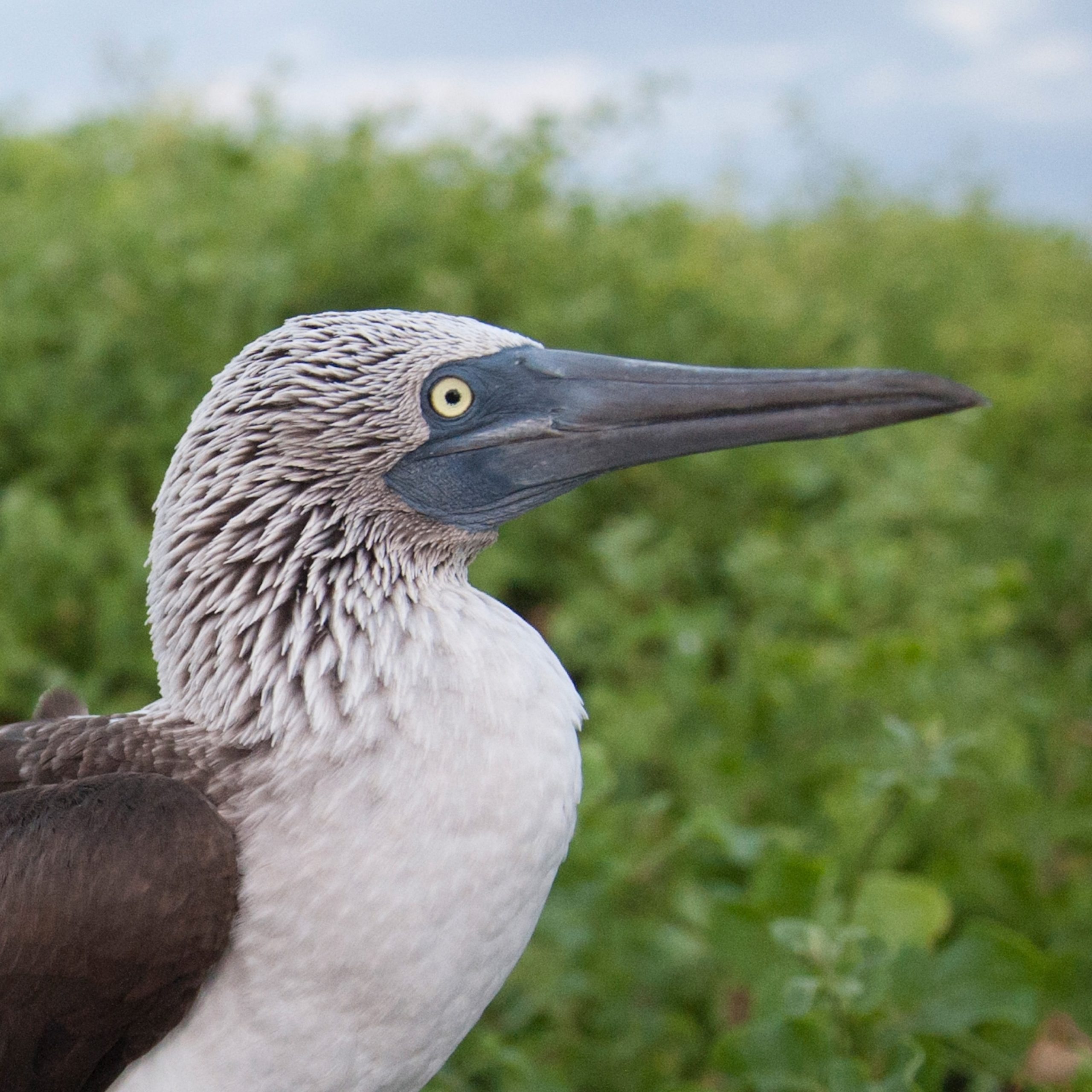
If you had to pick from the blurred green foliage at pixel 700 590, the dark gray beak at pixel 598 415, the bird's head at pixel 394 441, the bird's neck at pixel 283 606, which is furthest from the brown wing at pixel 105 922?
the blurred green foliage at pixel 700 590

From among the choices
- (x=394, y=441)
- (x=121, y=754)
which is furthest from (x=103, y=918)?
(x=394, y=441)

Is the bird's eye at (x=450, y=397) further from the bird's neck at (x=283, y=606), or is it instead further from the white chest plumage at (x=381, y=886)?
the white chest plumage at (x=381, y=886)

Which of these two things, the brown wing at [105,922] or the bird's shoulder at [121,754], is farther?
the bird's shoulder at [121,754]

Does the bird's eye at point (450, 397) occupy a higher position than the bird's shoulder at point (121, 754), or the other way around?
the bird's eye at point (450, 397)

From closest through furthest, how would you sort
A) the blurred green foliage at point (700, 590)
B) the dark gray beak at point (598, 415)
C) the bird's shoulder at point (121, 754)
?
the bird's shoulder at point (121, 754)
the dark gray beak at point (598, 415)
the blurred green foliage at point (700, 590)

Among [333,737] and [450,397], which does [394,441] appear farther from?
[333,737]

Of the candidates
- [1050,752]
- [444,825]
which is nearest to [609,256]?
[1050,752]

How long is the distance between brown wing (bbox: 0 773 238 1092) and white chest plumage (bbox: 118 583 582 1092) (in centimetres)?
5

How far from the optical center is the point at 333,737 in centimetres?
192

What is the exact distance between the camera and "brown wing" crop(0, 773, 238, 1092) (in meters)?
1.79

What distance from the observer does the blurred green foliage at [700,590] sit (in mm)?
2701

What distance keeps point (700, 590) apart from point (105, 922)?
335 cm

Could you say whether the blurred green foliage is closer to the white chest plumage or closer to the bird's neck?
the white chest plumage

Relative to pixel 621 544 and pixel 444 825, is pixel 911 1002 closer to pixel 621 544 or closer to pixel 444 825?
pixel 444 825
